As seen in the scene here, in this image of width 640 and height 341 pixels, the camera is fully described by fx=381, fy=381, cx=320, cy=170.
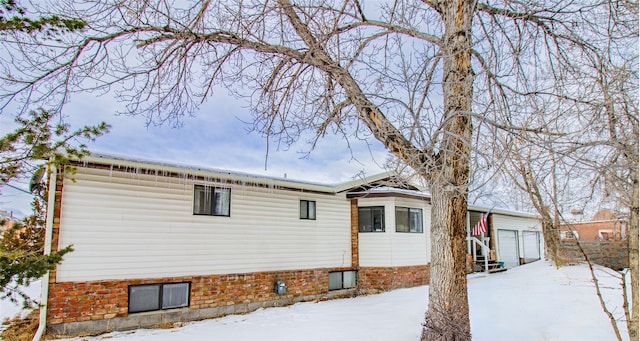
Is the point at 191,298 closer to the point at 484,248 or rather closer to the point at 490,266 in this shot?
the point at 484,248

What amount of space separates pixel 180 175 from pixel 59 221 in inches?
90.9

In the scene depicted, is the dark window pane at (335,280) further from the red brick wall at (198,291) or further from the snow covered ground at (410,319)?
the snow covered ground at (410,319)

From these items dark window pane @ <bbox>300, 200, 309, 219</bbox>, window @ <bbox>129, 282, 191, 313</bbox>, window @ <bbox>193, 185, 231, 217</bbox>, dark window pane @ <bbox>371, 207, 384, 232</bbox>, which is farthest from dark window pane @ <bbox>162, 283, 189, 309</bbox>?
dark window pane @ <bbox>371, 207, 384, 232</bbox>

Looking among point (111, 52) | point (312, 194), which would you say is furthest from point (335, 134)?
point (312, 194)

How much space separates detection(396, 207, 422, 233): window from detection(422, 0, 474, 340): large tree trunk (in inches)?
260

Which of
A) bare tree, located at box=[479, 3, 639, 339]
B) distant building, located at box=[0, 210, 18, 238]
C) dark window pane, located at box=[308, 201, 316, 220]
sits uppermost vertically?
bare tree, located at box=[479, 3, 639, 339]

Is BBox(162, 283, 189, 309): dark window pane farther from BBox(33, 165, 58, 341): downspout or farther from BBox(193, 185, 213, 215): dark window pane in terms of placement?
BBox(33, 165, 58, 341): downspout

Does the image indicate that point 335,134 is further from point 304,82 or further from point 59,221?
point 59,221

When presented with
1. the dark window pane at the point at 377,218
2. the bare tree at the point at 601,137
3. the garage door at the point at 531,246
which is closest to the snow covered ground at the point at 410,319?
the bare tree at the point at 601,137

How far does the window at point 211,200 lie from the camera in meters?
8.52

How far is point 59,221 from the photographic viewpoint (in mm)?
6773

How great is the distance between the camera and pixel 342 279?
36.9 feet

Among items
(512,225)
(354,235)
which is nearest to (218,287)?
(354,235)

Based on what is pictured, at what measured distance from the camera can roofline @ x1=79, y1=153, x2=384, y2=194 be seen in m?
6.99
